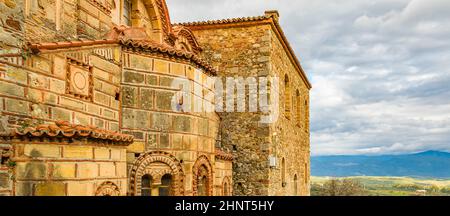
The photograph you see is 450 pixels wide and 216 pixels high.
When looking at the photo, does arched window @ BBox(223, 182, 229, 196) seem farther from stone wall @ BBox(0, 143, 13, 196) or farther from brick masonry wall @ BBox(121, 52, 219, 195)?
stone wall @ BBox(0, 143, 13, 196)

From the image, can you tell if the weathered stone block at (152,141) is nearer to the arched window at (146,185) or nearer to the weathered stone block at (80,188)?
the arched window at (146,185)

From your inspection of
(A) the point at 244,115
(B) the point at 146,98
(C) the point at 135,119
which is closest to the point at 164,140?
(C) the point at 135,119

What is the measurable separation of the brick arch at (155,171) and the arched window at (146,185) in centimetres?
13

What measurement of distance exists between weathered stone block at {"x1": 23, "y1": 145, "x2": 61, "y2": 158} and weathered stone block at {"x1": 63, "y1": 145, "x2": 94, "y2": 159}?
11 cm

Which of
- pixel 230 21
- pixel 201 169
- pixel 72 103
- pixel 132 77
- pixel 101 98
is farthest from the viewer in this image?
pixel 230 21

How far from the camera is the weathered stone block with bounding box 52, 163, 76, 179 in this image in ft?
20.6

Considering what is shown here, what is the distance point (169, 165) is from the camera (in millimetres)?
8500

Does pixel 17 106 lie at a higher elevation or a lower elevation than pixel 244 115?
lower

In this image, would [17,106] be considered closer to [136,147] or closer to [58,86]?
[58,86]

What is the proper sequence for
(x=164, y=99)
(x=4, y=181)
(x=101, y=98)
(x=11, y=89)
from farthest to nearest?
(x=164, y=99), (x=101, y=98), (x=11, y=89), (x=4, y=181)

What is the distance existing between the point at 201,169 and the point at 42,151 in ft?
12.7

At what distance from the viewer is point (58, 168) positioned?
6.29m

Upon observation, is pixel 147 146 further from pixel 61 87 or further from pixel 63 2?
pixel 63 2
